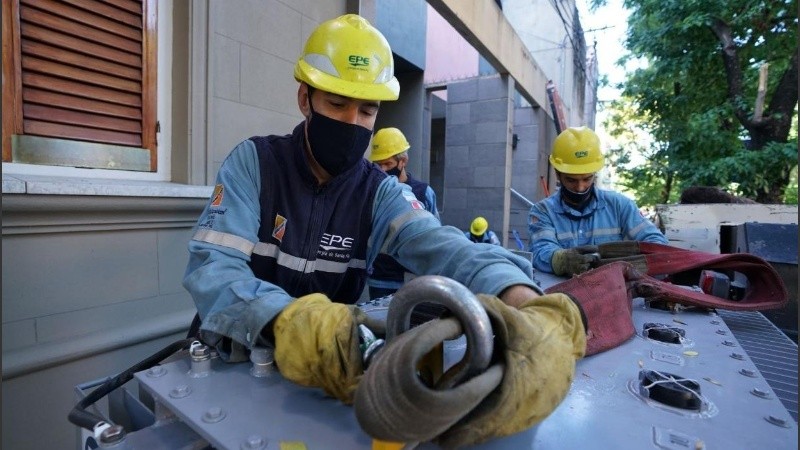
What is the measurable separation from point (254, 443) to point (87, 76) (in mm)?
2050

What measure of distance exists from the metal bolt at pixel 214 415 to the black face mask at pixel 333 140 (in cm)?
92

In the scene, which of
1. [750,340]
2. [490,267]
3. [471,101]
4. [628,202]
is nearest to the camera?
[490,267]

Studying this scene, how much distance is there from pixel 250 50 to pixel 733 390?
2618 millimetres

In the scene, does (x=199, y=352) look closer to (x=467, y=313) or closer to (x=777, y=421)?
(x=467, y=313)

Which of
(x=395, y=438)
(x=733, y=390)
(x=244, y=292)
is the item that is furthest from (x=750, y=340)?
(x=244, y=292)

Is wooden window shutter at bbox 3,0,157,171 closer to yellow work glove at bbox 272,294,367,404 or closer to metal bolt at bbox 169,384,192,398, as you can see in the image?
metal bolt at bbox 169,384,192,398

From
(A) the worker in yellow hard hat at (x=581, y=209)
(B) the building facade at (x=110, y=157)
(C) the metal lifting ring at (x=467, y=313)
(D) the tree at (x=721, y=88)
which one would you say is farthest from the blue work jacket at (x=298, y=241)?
(D) the tree at (x=721, y=88)

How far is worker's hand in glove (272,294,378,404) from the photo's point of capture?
758 millimetres

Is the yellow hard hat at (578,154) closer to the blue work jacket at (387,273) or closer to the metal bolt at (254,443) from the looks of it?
the blue work jacket at (387,273)

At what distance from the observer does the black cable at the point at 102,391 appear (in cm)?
77

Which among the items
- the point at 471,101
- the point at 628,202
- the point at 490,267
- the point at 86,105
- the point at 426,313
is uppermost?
the point at 471,101

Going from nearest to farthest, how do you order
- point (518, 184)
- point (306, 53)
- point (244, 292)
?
point (244, 292) < point (306, 53) < point (518, 184)

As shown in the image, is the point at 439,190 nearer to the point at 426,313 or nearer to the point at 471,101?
the point at 471,101

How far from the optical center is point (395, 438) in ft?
1.65
